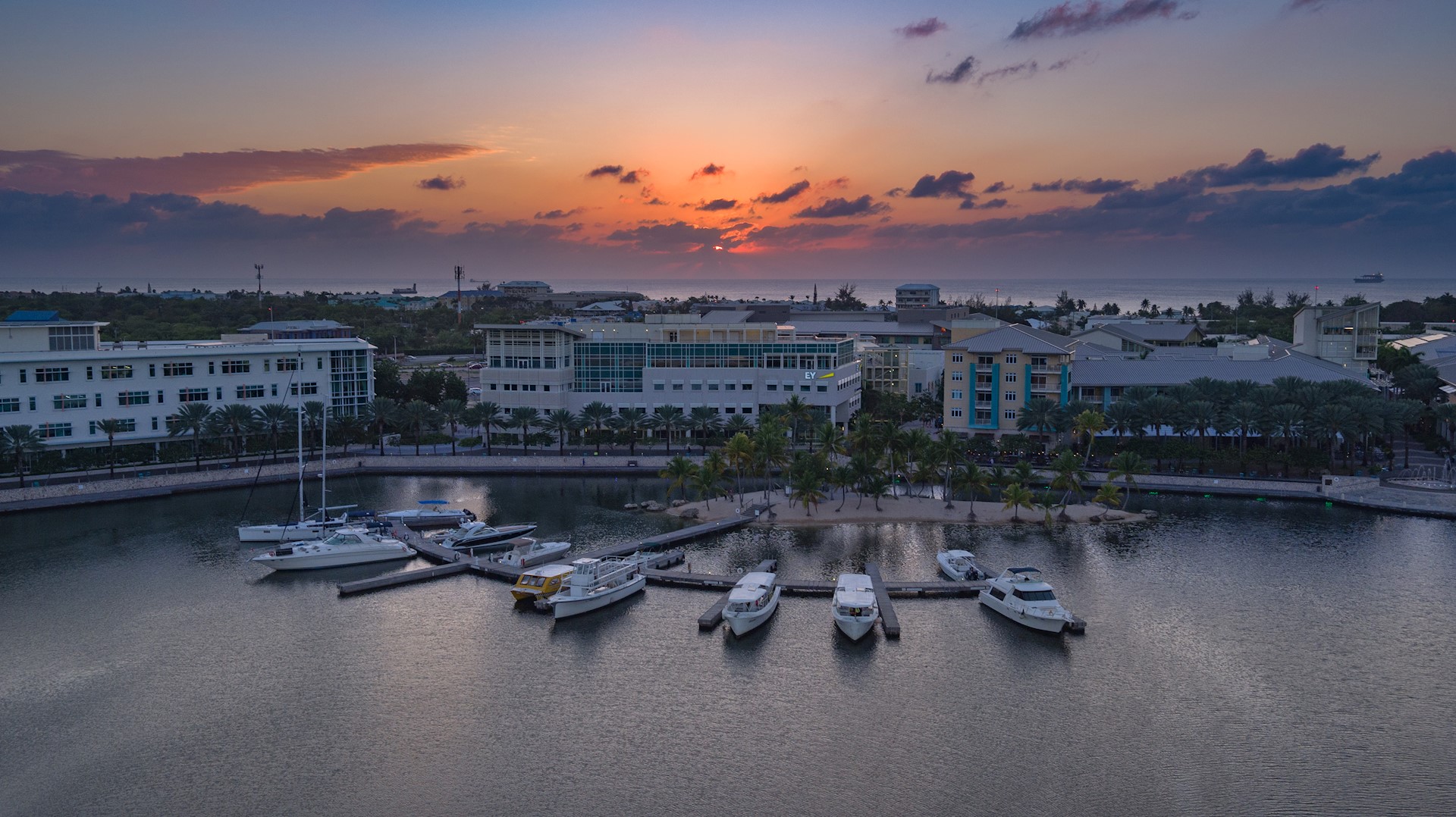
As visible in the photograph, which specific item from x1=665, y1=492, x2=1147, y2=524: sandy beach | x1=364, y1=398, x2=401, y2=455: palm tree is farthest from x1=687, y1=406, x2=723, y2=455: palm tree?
x1=364, y1=398, x2=401, y2=455: palm tree

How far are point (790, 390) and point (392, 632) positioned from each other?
4480 centimetres

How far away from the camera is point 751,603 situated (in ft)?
121

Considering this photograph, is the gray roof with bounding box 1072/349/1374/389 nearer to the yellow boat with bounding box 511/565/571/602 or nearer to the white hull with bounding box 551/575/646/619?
the white hull with bounding box 551/575/646/619

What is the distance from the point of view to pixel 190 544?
4831 cm

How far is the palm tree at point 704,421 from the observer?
236 ft

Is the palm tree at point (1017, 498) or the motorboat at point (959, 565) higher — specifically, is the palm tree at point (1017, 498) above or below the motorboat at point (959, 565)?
above

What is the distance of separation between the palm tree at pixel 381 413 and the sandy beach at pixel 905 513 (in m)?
25.2

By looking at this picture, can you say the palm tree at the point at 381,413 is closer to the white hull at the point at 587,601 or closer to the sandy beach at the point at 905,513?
the sandy beach at the point at 905,513

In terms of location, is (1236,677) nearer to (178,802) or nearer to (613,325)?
(178,802)

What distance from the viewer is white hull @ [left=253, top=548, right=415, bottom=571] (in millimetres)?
44719

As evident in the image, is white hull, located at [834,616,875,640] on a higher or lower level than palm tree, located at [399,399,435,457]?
lower

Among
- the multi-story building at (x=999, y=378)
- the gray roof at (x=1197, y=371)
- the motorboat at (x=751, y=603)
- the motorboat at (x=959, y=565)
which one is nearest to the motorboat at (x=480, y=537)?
the motorboat at (x=751, y=603)

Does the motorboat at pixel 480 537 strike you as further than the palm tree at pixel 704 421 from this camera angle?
No

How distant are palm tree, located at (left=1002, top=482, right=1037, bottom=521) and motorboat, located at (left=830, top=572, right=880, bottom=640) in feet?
51.4
